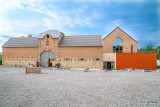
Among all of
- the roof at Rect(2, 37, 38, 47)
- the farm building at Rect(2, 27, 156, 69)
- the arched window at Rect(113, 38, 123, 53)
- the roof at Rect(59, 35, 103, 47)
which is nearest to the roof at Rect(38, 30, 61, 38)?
the farm building at Rect(2, 27, 156, 69)

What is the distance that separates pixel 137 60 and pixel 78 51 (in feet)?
46.4

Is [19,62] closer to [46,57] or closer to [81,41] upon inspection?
[46,57]

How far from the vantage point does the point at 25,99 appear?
6.24 m

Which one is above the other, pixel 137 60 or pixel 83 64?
pixel 137 60

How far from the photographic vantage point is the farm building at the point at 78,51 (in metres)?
25.5

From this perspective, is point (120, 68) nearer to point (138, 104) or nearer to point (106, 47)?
point (106, 47)

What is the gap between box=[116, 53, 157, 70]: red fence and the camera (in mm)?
24281

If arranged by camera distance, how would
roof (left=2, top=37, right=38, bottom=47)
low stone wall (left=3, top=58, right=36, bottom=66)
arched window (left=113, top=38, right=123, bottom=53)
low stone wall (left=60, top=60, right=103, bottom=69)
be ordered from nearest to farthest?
low stone wall (left=60, top=60, right=103, bottom=69) → arched window (left=113, top=38, right=123, bottom=53) → low stone wall (left=3, top=58, right=36, bottom=66) → roof (left=2, top=37, right=38, bottom=47)

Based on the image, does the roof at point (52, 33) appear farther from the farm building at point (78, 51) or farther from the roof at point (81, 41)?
Answer: the roof at point (81, 41)

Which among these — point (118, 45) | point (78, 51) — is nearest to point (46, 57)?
point (78, 51)

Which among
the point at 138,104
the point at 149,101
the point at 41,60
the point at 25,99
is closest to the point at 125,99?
the point at 138,104

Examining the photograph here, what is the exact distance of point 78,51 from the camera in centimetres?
2655

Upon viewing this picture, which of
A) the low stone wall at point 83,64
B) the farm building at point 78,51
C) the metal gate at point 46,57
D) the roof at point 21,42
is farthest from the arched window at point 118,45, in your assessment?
the roof at point 21,42

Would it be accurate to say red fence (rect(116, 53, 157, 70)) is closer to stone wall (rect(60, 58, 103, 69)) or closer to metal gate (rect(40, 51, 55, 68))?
stone wall (rect(60, 58, 103, 69))
